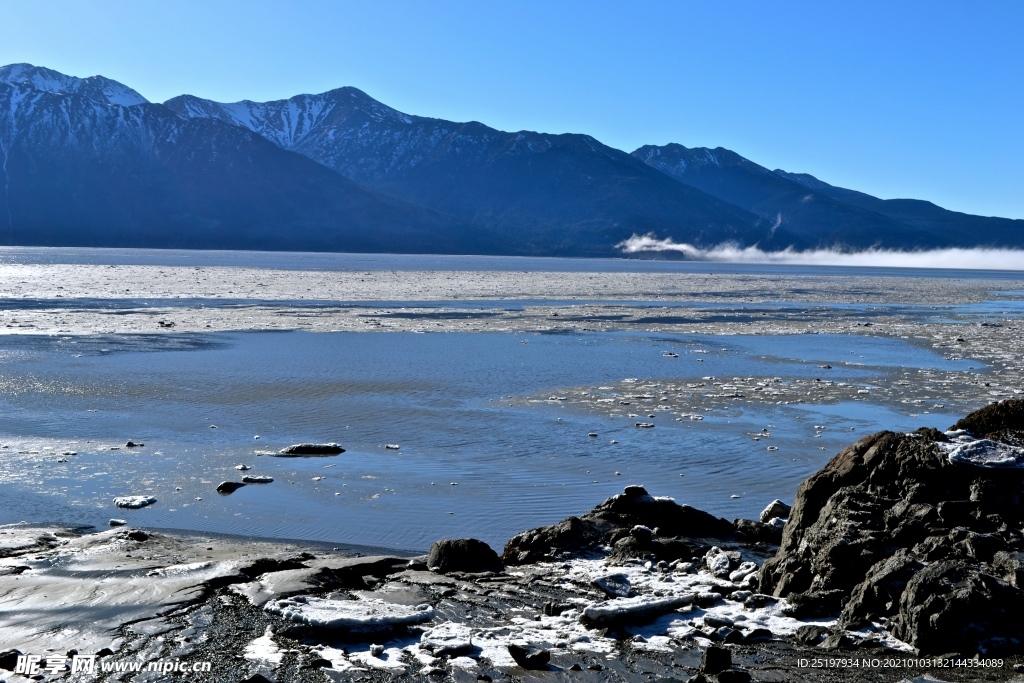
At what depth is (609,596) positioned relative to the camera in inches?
295

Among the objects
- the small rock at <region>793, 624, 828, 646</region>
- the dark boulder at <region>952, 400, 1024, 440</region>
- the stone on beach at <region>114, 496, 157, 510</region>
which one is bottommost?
the stone on beach at <region>114, 496, 157, 510</region>

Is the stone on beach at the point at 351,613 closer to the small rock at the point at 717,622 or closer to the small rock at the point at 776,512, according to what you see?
the small rock at the point at 717,622

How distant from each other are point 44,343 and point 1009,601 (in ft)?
80.9


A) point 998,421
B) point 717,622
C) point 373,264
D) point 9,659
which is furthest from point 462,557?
point 373,264

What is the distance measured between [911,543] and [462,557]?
3.74 m

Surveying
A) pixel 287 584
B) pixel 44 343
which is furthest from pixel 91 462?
pixel 44 343

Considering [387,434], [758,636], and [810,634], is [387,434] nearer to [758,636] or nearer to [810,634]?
[758,636]

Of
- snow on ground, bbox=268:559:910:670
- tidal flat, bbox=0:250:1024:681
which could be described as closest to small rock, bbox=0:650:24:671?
tidal flat, bbox=0:250:1024:681

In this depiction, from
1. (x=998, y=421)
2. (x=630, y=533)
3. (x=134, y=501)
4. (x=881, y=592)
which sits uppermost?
(x=998, y=421)

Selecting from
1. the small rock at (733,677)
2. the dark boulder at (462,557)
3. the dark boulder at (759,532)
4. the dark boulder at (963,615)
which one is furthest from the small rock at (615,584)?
the dark boulder at (963,615)

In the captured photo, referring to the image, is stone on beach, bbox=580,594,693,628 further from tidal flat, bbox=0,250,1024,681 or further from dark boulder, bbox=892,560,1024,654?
dark boulder, bbox=892,560,1024,654

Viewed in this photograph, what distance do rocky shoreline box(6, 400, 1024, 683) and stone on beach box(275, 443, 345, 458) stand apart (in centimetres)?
402

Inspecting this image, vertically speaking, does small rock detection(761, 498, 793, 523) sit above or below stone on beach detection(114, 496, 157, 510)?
above

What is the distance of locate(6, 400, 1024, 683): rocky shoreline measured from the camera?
240 inches
